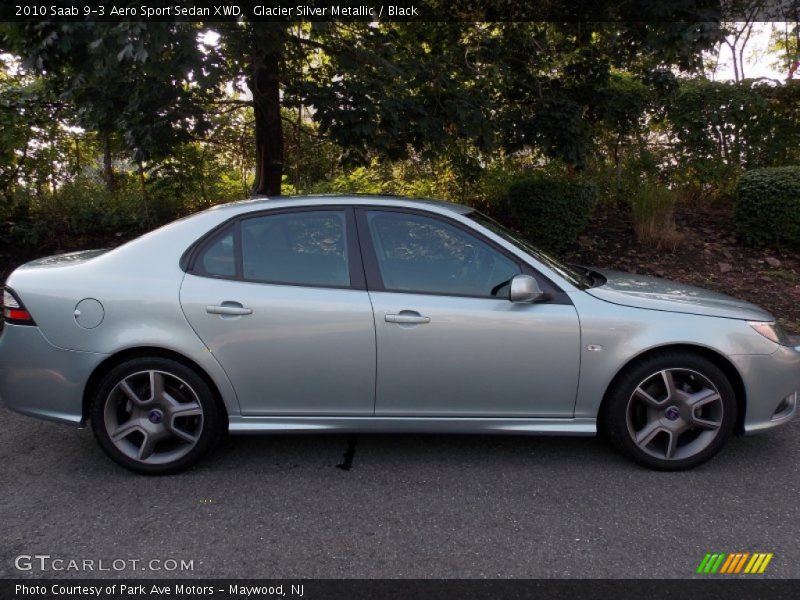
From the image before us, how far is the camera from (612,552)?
112 inches

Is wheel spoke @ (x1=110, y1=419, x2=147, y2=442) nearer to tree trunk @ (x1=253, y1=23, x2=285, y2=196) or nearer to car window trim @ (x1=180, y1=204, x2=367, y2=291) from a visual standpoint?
car window trim @ (x1=180, y1=204, x2=367, y2=291)

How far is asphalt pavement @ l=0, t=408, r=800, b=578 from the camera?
2.79 meters

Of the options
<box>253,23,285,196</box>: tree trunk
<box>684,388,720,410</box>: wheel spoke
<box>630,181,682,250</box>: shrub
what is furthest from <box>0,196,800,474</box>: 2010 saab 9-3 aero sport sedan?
<box>630,181,682,250</box>: shrub

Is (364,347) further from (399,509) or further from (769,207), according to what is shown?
(769,207)

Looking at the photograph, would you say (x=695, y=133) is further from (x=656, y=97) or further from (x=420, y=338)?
(x=420, y=338)

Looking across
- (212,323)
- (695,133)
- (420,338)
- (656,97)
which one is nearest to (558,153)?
(656,97)

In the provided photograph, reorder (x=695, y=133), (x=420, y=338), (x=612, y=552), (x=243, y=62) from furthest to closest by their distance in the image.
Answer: (x=695, y=133) < (x=243, y=62) < (x=420, y=338) < (x=612, y=552)

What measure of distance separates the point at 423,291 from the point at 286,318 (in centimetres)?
75

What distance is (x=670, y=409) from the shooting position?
3551mm

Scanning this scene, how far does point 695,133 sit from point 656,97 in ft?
3.80

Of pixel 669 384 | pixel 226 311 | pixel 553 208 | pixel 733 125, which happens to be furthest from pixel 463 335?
pixel 733 125

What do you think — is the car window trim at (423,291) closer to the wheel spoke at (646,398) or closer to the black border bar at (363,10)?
the wheel spoke at (646,398)

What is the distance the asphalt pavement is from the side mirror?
0.99 metres

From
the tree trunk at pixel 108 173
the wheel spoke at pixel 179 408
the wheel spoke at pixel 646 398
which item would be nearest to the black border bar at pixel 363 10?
the wheel spoke at pixel 179 408
